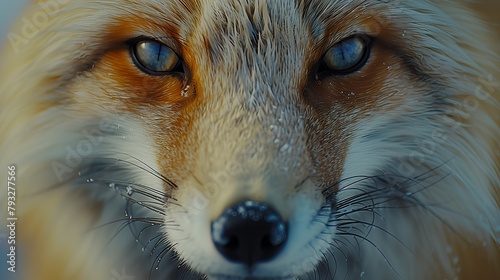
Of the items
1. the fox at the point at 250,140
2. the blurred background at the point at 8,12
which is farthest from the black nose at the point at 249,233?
the blurred background at the point at 8,12

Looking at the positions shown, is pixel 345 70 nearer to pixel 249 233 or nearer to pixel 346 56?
pixel 346 56

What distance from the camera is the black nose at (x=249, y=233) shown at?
0.89 m

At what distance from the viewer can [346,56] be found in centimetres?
108

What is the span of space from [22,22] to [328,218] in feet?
2.48

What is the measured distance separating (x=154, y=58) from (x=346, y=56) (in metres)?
0.38

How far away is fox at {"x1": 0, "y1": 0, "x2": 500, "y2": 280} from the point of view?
0.97 m

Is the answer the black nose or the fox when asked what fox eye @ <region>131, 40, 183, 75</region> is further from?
the black nose

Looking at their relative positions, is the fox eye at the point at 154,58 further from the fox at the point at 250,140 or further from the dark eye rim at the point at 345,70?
the dark eye rim at the point at 345,70

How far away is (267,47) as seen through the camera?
1.03 meters

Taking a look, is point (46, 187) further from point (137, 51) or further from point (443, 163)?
point (443, 163)

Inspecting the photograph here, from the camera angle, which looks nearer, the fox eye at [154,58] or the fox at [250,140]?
the fox at [250,140]

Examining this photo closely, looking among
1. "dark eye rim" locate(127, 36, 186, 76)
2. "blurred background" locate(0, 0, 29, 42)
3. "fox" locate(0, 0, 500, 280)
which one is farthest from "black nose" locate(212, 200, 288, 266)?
"blurred background" locate(0, 0, 29, 42)

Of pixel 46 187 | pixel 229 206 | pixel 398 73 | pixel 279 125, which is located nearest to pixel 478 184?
pixel 398 73

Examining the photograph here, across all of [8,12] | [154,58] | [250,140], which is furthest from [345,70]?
[8,12]
